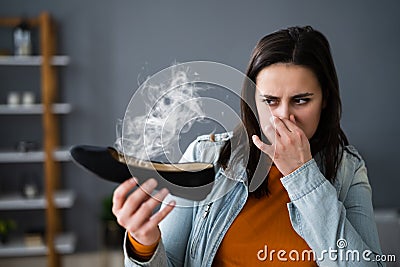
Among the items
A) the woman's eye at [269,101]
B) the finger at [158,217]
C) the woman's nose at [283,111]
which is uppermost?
the woman's eye at [269,101]

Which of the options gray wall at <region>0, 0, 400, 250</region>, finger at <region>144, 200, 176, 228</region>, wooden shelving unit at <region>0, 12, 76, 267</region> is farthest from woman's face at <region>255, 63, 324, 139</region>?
wooden shelving unit at <region>0, 12, 76, 267</region>

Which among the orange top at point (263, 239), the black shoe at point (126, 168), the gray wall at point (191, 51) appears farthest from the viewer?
the gray wall at point (191, 51)

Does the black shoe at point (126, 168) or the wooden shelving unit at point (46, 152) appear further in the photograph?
the wooden shelving unit at point (46, 152)

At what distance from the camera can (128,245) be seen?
1.63 ft

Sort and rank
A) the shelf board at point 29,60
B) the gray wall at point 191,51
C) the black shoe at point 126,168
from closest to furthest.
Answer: the black shoe at point 126,168, the gray wall at point 191,51, the shelf board at point 29,60

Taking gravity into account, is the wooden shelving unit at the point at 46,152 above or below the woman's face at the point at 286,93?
below

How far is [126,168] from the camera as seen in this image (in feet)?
1.39

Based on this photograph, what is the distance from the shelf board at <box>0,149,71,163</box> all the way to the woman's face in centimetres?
138

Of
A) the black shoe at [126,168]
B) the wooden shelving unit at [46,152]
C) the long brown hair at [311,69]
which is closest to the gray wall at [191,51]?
the wooden shelving unit at [46,152]

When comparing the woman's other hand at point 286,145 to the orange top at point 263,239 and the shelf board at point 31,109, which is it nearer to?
the orange top at point 263,239

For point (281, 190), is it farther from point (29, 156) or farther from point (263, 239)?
point (29, 156)

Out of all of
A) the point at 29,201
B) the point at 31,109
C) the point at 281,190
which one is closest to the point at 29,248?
the point at 29,201

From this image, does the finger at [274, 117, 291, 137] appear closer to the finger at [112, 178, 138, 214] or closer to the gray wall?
the finger at [112, 178, 138, 214]

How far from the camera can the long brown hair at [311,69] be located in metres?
0.51
